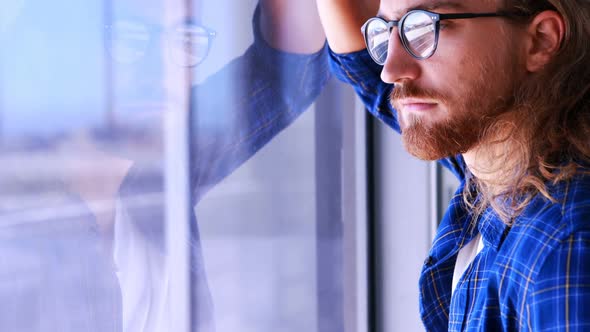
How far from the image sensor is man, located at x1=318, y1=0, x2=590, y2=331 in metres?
1.09

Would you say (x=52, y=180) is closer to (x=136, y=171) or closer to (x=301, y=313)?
(x=136, y=171)

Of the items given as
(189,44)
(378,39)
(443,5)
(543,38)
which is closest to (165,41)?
(189,44)

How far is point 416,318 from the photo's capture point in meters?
2.08

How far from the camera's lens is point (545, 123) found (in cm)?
117

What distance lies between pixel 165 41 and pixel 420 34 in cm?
45

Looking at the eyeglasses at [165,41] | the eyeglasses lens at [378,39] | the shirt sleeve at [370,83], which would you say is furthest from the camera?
the shirt sleeve at [370,83]

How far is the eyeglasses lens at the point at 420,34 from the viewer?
1183mm

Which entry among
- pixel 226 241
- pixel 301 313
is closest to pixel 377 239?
pixel 301 313

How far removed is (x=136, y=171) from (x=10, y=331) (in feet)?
1.10

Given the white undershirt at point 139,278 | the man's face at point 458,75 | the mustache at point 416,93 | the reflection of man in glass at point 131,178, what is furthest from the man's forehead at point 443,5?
the white undershirt at point 139,278

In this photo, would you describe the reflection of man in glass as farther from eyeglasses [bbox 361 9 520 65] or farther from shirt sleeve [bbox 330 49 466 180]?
eyeglasses [bbox 361 9 520 65]

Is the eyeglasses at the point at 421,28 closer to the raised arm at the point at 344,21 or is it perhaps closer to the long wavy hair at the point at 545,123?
the long wavy hair at the point at 545,123

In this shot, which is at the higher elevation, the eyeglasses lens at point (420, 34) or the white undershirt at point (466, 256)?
the eyeglasses lens at point (420, 34)

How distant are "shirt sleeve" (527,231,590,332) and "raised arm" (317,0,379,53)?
2.35 ft
